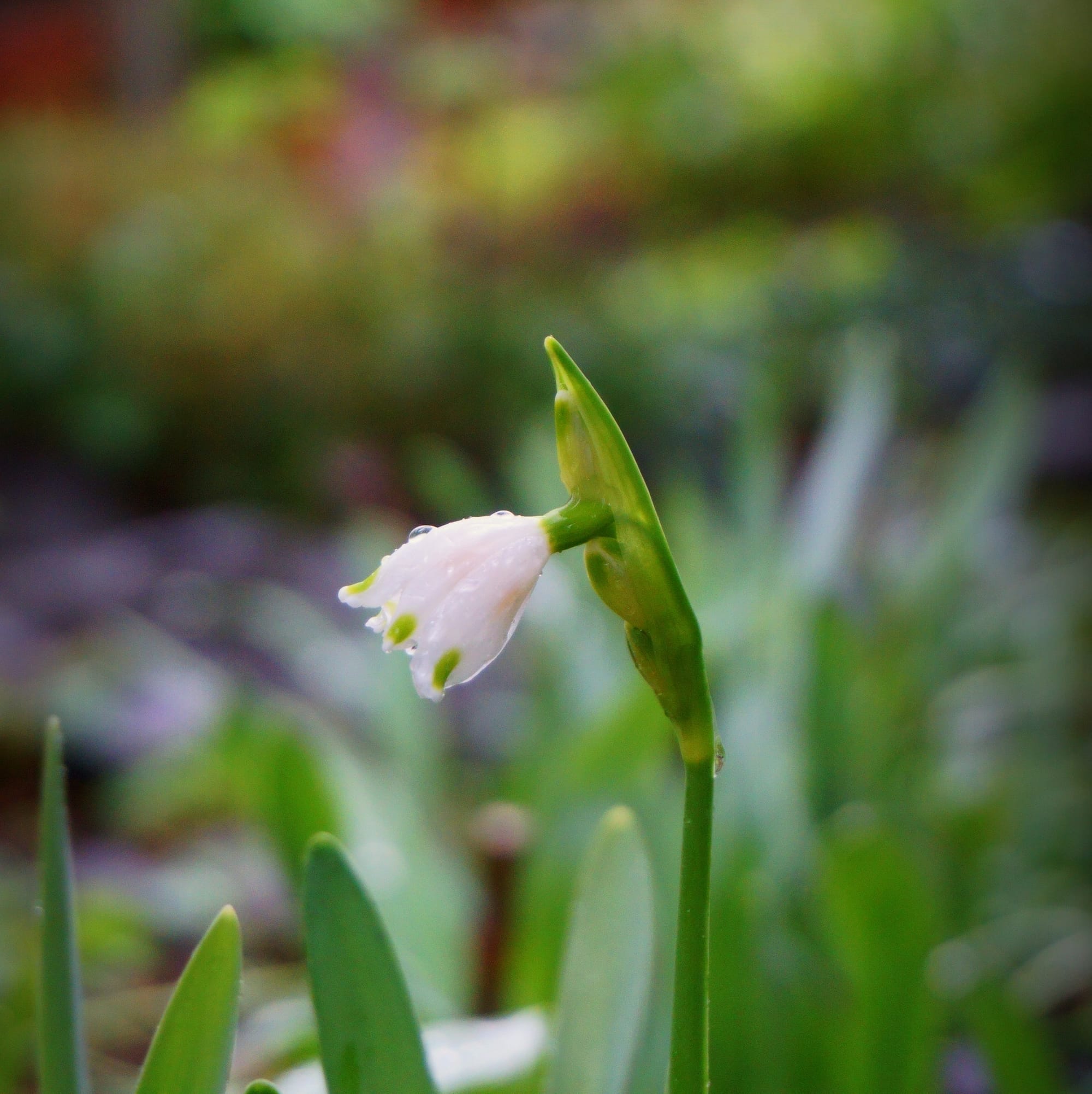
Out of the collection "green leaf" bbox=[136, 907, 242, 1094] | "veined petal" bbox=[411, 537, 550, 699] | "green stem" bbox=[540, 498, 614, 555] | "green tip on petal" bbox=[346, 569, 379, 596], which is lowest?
"green leaf" bbox=[136, 907, 242, 1094]

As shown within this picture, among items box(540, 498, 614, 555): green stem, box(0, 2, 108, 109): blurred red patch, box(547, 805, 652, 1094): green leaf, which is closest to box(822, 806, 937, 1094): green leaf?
box(547, 805, 652, 1094): green leaf

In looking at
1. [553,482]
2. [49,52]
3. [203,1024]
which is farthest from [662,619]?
[49,52]

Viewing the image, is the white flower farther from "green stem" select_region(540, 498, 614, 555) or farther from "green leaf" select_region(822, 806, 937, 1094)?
"green leaf" select_region(822, 806, 937, 1094)

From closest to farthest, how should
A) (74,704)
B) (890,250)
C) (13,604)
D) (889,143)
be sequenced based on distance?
(74,704) → (13,604) → (890,250) → (889,143)

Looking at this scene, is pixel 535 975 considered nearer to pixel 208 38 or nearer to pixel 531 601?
pixel 531 601

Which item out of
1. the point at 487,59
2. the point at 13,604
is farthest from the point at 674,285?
the point at 13,604

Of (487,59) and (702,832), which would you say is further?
(487,59)

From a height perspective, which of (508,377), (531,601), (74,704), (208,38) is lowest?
(531,601)
